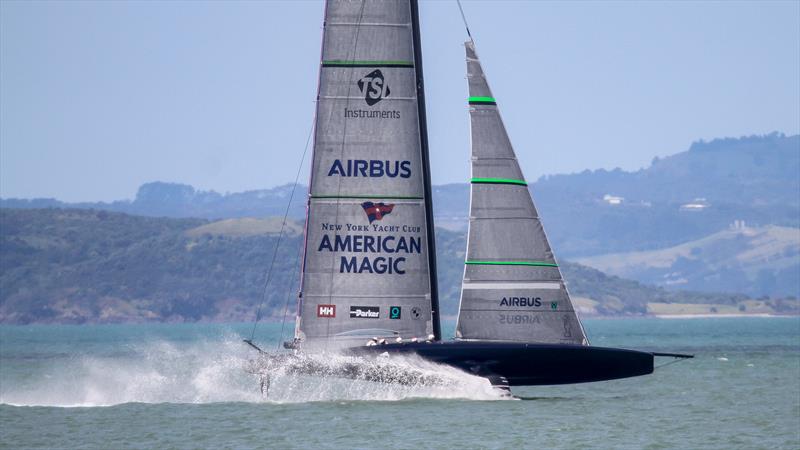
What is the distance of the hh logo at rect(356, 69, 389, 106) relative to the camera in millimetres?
36375

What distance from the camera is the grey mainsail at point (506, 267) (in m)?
36.8

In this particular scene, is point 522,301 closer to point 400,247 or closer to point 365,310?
point 400,247

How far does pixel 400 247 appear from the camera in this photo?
36.7 meters

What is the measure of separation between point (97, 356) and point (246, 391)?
145ft

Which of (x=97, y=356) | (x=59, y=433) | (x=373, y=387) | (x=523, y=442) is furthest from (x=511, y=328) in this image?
(x=97, y=356)

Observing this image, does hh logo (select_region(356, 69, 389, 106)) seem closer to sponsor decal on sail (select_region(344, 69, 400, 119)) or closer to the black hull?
sponsor decal on sail (select_region(344, 69, 400, 119))

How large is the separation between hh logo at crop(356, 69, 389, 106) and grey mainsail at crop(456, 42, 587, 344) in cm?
256

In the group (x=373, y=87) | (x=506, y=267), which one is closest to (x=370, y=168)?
(x=373, y=87)

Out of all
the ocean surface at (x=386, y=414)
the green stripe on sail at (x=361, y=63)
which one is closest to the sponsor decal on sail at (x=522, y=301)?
the ocean surface at (x=386, y=414)

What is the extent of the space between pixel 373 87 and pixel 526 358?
7.44 m

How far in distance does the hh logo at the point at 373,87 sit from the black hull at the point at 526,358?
5.92 m

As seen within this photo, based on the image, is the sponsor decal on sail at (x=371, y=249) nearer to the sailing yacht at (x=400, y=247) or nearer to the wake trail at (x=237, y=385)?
the sailing yacht at (x=400, y=247)

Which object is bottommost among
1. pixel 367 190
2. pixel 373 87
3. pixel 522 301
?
pixel 522 301

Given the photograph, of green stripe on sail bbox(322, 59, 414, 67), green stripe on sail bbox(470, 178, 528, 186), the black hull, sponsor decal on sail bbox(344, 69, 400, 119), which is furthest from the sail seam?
the black hull
